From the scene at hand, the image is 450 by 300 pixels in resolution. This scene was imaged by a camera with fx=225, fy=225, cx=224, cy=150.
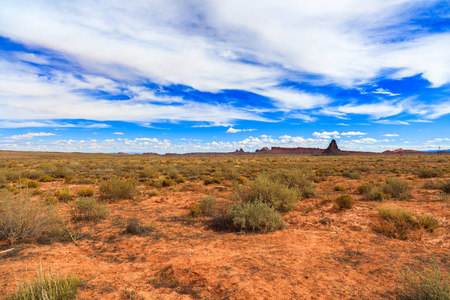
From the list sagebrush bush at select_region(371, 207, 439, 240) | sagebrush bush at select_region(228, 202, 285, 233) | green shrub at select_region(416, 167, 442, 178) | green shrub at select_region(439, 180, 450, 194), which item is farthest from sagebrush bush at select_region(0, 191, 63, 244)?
green shrub at select_region(416, 167, 442, 178)

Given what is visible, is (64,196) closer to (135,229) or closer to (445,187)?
(135,229)

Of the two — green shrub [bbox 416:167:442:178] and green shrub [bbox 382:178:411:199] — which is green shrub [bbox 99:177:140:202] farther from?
green shrub [bbox 416:167:442:178]

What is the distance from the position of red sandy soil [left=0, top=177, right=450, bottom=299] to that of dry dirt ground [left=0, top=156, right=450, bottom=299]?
0.02m

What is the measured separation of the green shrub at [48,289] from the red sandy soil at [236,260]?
0.69ft

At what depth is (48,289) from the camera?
10.8 feet

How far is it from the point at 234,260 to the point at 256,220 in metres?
2.27

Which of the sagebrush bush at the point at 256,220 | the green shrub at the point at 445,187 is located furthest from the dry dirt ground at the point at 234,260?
the green shrub at the point at 445,187

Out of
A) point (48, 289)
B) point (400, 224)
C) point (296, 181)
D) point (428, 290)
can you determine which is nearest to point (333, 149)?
point (296, 181)

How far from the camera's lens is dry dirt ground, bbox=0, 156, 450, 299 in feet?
12.7

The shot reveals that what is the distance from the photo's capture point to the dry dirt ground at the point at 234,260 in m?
3.88

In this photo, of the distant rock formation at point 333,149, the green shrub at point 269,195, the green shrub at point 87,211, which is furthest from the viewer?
the distant rock formation at point 333,149

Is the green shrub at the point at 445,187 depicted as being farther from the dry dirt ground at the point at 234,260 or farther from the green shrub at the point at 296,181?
the green shrub at the point at 296,181

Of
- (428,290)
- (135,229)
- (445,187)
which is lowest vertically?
(135,229)

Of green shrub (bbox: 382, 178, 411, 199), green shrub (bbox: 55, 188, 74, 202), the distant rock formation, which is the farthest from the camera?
the distant rock formation
